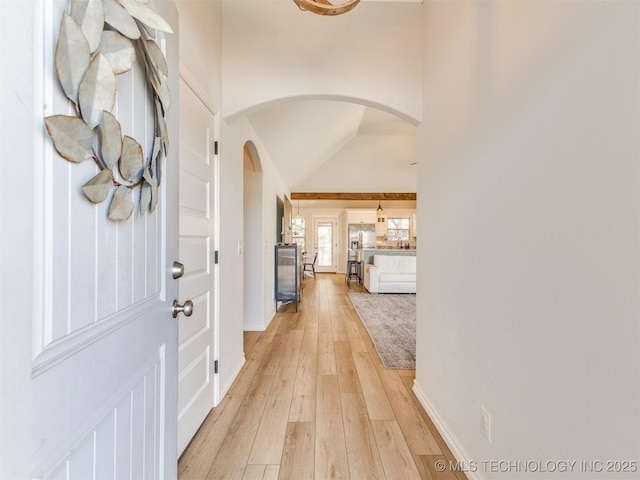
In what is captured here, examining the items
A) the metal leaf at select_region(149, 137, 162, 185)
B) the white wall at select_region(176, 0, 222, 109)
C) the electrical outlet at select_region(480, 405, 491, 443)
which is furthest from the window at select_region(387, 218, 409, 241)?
the metal leaf at select_region(149, 137, 162, 185)

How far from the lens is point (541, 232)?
1027mm

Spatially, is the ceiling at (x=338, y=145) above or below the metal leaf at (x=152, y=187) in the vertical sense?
above

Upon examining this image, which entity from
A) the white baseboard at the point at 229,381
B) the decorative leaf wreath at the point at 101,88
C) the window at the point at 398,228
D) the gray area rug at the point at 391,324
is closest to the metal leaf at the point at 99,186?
the decorative leaf wreath at the point at 101,88

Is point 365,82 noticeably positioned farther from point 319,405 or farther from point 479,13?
point 319,405

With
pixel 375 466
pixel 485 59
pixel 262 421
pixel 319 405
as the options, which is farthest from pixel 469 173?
pixel 262 421

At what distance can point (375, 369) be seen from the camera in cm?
266

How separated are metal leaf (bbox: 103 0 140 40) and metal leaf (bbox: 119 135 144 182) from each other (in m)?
0.22

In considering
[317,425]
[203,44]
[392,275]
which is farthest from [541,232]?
[392,275]

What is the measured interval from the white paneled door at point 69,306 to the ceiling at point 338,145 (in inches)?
75.4

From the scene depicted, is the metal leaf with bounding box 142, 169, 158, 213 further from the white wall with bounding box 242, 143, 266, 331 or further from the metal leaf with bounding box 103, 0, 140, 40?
the white wall with bounding box 242, 143, 266, 331

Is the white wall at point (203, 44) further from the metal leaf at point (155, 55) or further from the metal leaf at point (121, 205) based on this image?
the metal leaf at point (121, 205)

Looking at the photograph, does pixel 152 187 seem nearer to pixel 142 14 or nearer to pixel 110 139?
pixel 110 139

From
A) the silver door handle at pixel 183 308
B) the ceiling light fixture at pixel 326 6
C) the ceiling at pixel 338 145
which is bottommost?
the silver door handle at pixel 183 308

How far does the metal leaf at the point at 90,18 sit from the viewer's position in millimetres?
542
